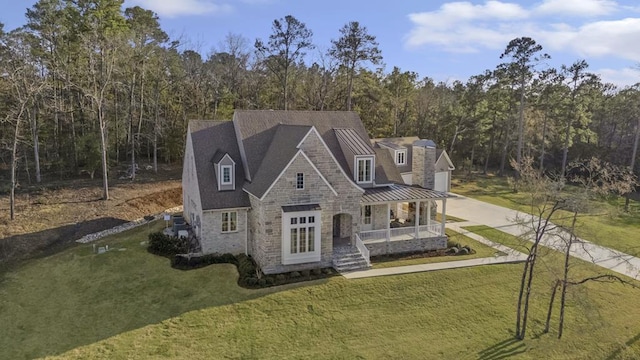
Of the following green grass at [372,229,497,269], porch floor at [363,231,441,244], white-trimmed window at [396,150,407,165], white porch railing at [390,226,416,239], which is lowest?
green grass at [372,229,497,269]

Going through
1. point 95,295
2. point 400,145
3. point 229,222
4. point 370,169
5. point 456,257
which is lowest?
point 95,295

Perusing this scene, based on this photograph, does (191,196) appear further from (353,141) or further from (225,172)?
(353,141)

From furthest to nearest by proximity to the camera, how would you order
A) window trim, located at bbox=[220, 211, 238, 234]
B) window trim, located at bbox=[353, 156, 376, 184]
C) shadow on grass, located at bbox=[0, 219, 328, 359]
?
window trim, located at bbox=[353, 156, 376, 184], window trim, located at bbox=[220, 211, 238, 234], shadow on grass, located at bbox=[0, 219, 328, 359]

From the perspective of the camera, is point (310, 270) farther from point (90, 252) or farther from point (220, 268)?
point (90, 252)

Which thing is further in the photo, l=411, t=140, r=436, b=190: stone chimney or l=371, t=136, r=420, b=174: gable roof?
l=371, t=136, r=420, b=174: gable roof

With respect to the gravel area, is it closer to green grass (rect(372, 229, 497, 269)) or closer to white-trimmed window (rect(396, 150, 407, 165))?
green grass (rect(372, 229, 497, 269))

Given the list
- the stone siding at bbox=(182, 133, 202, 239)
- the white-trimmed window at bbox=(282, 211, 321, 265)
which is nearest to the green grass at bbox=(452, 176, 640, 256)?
the white-trimmed window at bbox=(282, 211, 321, 265)

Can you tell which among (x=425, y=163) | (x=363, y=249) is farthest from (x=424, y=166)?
(x=363, y=249)
